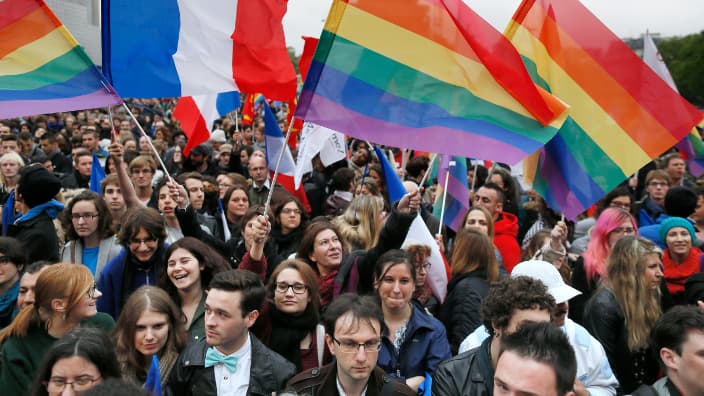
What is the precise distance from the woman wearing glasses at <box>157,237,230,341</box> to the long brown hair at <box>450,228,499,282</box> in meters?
1.56

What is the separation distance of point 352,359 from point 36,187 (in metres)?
3.26

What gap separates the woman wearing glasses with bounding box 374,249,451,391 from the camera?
3992mm

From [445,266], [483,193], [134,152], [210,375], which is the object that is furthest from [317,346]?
[134,152]

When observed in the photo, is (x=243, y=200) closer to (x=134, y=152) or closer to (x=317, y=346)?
(x=317, y=346)

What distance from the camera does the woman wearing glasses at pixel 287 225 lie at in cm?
614

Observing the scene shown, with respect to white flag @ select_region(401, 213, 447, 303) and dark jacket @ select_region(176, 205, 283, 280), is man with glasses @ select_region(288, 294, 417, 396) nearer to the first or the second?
white flag @ select_region(401, 213, 447, 303)

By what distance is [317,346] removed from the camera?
421 cm

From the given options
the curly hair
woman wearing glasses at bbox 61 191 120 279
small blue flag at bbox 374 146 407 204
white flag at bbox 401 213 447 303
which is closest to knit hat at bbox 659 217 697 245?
white flag at bbox 401 213 447 303

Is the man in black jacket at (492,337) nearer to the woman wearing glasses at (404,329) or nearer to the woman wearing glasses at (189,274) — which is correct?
the woman wearing glasses at (404,329)

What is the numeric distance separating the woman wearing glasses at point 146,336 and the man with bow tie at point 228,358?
0.16 metres

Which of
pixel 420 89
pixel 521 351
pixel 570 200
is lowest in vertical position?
pixel 521 351

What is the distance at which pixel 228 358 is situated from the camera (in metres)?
3.61

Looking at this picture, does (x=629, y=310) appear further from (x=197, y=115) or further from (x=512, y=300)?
(x=197, y=115)

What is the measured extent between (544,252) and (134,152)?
7114 millimetres
